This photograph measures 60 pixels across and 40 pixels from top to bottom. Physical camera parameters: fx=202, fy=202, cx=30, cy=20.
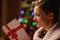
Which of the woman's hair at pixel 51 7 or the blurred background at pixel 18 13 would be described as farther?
the blurred background at pixel 18 13

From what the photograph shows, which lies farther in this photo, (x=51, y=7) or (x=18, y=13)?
(x=18, y=13)

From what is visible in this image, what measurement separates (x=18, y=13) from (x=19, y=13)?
0.11 ft

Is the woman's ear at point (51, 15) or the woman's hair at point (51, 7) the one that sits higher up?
the woman's hair at point (51, 7)

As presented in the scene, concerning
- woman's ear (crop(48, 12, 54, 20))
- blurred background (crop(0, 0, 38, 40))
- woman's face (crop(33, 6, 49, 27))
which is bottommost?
woman's ear (crop(48, 12, 54, 20))

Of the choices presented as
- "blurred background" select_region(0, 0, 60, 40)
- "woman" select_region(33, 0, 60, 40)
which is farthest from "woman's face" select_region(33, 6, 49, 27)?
"blurred background" select_region(0, 0, 60, 40)

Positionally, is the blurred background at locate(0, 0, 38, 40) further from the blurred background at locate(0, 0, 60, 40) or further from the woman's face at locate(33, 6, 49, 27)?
the woman's face at locate(33, 6, 49, 27)

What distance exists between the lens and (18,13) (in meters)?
2.41

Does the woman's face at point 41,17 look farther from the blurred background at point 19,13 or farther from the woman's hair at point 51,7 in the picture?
the blurred background at point 19,13

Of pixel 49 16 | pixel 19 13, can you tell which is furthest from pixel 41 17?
pixel 19 13

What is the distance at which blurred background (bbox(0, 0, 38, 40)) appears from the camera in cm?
221

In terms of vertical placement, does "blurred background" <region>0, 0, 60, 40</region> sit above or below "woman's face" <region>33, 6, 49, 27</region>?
above

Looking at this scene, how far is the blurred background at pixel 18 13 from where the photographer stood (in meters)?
2.21

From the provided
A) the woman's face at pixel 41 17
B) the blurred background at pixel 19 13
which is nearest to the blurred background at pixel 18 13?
the blurred background at pixel 19 13

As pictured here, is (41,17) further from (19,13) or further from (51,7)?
(19,13)
